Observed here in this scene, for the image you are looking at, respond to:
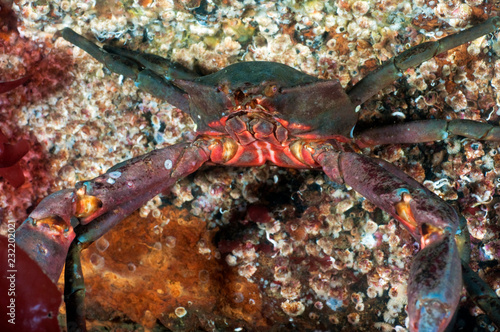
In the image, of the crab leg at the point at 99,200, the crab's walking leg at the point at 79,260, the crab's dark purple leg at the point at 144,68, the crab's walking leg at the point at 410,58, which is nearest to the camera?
the crab leg at the point at 99,200

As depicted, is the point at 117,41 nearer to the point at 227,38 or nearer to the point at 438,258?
the point at 227,38

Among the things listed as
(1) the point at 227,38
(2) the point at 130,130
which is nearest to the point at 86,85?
(2) the point at 130,130

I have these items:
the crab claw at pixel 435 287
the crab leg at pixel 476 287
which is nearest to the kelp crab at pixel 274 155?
the crab claw at pixel 435 287

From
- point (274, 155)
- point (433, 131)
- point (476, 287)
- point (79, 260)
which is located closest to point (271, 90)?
point (274, 155)

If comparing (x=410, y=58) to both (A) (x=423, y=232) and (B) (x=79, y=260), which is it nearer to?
(A) (x=423, y=232)

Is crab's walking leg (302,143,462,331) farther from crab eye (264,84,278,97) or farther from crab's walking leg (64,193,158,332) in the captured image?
crab's walking leg (64,193,158,332)

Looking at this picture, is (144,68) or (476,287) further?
(144,68)

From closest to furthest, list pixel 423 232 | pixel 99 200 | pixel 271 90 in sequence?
pixel 423 232 → pixel 271 90 → pixel 99 200

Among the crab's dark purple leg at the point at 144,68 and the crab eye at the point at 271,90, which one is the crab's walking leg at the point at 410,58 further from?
the crab's dark purple leg at the point at 144,68
